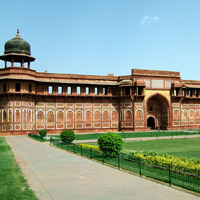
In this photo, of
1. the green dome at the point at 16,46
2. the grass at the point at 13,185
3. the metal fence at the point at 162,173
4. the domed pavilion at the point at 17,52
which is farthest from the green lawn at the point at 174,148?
the green dome at the point at 16,46

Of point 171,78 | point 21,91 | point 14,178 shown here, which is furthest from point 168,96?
point 14,178

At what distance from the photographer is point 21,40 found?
129 ft

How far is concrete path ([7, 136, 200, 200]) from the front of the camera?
7.79 metres

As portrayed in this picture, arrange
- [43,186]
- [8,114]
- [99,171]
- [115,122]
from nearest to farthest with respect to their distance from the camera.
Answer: [43,186]
[99,171]
[8,114]
[115,122]

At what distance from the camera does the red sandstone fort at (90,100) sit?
120 ft

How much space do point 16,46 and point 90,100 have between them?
13.3 m

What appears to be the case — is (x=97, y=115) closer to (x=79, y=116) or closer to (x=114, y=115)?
A: (x=114, y=115)

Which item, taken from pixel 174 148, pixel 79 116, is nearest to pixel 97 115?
pixel 79 116

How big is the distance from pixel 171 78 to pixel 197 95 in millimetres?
7942

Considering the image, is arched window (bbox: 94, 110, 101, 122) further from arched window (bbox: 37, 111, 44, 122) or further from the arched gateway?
the arched gateway

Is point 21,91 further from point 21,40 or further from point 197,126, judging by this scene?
point 197,126

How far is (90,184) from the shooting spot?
30.2ft

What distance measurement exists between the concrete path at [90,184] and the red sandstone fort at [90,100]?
2495 cm

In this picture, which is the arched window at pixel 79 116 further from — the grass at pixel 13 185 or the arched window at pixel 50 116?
the grass at pixel 13 185
